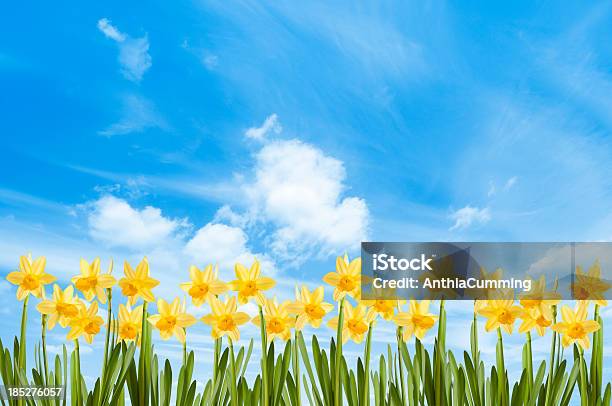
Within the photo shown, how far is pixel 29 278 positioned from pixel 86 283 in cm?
36

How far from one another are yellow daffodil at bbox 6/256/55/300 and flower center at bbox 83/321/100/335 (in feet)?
1.01

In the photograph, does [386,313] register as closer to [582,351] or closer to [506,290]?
[506,290]

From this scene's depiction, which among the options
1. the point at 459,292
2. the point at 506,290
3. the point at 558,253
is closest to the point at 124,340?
the point at 459,292

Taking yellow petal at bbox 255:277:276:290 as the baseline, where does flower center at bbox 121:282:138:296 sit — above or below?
below

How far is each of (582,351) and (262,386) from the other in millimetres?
1427

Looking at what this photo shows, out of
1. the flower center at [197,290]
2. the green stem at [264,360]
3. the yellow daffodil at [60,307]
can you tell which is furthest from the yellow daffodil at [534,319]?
the yellow daffodil at [60,307]

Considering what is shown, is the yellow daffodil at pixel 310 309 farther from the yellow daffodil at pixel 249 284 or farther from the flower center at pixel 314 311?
the yellow daffodil at pixel 249 284

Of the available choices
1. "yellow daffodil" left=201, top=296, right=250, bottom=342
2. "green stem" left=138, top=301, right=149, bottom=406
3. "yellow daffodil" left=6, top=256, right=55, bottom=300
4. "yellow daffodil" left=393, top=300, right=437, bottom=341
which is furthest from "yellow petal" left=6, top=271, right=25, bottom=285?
"yellow daffodil" left=393, top=300, right=437, bottom=341

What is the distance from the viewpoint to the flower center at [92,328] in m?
2.85

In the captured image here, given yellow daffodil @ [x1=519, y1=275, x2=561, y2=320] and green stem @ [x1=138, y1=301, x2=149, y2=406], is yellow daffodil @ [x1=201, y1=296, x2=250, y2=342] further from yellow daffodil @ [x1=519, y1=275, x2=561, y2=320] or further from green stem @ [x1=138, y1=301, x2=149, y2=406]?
yellow daffodil @ [x1=519, y1=275, x2=561, y2=320]

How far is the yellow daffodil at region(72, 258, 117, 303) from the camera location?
9.17ft

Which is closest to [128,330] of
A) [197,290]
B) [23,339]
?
[197,290]

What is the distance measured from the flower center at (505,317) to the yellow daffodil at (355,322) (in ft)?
1.80

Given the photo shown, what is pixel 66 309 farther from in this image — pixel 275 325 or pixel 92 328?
pixel 275 325
